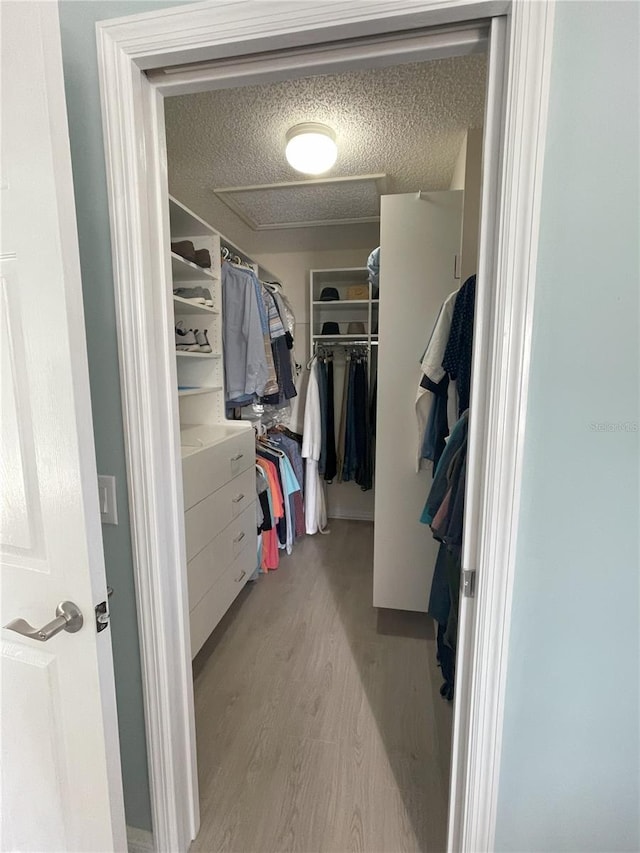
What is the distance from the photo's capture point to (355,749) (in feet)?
4.84

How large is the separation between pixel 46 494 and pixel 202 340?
1.62 m

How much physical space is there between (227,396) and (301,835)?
6.35 ft

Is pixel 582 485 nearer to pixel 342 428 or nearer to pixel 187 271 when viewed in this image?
A: pixel 187 271

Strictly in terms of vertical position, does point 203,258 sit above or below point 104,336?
above

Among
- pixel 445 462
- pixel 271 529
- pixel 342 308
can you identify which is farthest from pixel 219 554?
pixel 342 308

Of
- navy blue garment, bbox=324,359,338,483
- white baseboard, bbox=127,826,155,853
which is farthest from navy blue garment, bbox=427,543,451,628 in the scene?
navy blue garment, bbox=324,359,338,483

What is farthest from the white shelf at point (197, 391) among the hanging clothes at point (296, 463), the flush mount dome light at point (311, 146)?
the flush mount dome light at point (311, 146)

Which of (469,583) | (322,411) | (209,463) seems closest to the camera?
(469,583)

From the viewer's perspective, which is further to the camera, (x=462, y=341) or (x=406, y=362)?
(x=406, y=362)

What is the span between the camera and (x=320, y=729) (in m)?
1.56

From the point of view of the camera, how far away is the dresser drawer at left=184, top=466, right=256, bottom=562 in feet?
5.49

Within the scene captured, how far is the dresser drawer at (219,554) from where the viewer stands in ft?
5.59

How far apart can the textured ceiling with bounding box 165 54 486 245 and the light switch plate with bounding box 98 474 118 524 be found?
152cm

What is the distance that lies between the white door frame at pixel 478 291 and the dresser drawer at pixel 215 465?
58 cm
